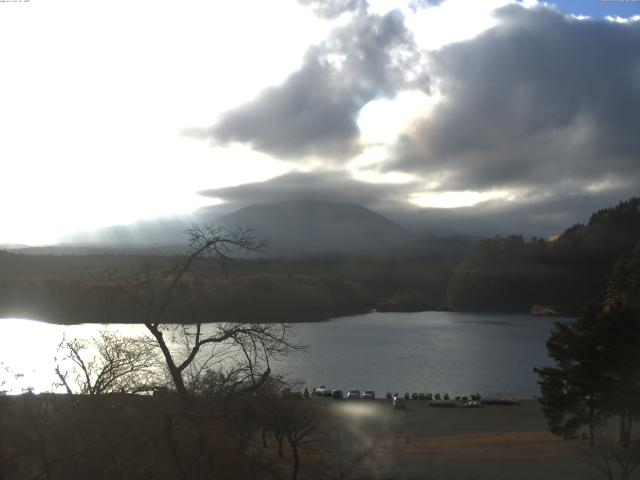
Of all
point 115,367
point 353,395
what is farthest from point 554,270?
point 115,367

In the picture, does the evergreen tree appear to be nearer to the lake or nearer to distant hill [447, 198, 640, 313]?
the lake

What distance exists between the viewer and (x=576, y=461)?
12.7m

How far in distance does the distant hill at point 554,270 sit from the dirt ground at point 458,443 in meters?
74.1

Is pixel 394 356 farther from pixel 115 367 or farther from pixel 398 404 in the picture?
pixel 115 367

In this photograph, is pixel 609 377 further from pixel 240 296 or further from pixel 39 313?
pixel 240 296

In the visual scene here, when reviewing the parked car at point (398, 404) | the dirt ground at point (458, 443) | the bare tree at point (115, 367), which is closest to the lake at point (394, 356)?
the dirt ground at point (458, 443)

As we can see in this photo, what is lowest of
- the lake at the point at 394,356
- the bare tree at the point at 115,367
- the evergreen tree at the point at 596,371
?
the lake at the point at 394,356

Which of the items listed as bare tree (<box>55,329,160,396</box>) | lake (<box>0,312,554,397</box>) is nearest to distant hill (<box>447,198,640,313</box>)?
lake (<box>0,312,554,397</box>)

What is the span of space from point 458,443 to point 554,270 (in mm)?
87265

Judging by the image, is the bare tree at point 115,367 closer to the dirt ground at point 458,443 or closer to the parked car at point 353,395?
the dirt ground at point 458,443

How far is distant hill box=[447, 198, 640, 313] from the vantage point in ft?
305

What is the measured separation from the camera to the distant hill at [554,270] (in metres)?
93.0

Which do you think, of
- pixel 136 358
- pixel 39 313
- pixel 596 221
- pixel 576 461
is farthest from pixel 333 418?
pixel 596 221

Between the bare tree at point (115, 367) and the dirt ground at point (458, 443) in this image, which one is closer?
the bare tree at point (115, 367)
